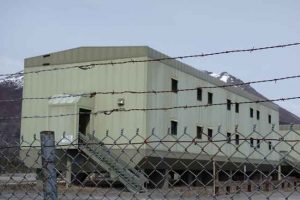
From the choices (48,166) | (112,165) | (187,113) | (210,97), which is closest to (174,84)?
(187,113)

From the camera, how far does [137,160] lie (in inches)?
989

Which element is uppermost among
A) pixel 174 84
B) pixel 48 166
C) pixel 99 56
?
pixel 99 56

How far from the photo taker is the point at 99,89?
2653 cm

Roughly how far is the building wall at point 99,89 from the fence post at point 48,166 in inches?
813

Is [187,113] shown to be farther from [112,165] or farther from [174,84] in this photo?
[112,165]

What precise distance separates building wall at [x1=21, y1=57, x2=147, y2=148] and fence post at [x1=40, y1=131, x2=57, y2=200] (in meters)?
20.7

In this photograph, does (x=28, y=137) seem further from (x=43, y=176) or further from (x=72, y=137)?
(x=43, y=176)

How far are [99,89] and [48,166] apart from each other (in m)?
22.8

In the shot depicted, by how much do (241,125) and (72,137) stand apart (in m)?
15.5

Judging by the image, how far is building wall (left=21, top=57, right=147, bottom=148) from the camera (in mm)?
25547

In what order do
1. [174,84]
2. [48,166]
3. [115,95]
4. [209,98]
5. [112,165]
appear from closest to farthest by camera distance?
[48,166]
[112,165]
[115,95]
[174,84]
[209,98]

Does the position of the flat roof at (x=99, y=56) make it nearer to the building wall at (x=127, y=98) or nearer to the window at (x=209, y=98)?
the building wall at (x=127, y=98)

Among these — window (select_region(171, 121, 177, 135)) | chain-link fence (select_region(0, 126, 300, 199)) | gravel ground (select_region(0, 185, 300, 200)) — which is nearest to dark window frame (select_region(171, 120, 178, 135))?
window (select_region(171, 121, 177, 135))

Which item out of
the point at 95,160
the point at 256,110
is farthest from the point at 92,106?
the point at 256,110
